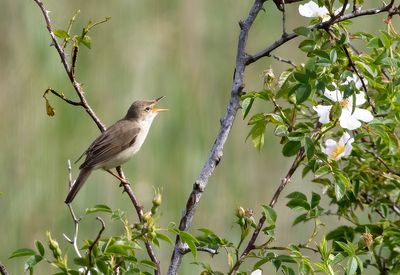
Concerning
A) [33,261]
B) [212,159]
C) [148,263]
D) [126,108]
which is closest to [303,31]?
[212,159]

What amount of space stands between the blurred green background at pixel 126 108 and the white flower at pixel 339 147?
2.41 m

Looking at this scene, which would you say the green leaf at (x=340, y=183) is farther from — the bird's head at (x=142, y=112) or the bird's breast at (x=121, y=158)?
the bird's head at (x=142, y=112)

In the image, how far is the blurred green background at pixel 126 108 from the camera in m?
5.11

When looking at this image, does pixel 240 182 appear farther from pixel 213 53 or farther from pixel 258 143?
pixel 258 143

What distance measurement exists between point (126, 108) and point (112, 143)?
123 centimetres

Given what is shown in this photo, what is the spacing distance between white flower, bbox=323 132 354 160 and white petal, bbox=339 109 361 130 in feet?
0.36

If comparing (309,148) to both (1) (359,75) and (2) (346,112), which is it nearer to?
(2) (346,112)

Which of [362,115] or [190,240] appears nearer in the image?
[190,240]

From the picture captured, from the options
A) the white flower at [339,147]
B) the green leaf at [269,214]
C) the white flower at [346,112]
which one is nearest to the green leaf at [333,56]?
the white flower at [346,112]

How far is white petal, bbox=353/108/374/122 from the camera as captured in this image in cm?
239

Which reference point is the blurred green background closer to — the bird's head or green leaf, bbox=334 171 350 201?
the bird's head

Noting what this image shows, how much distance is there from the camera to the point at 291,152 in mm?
2447

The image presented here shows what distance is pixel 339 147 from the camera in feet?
8.38

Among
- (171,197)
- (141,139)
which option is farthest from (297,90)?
(171,197)
